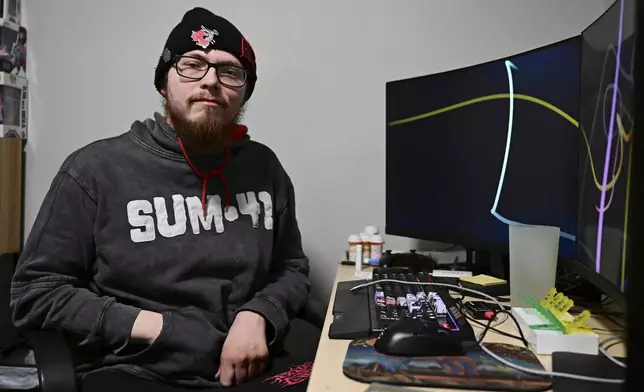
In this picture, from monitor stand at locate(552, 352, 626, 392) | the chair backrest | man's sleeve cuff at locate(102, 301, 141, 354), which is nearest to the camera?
monitor stand at locate(552, 352, 626, 392)

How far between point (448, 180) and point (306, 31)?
74 centimetres

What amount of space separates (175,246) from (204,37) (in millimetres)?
504

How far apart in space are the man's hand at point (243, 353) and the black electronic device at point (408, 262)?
43 cm

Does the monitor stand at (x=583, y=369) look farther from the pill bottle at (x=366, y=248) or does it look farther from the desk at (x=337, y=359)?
the pill bottle at (x=366, y=248)

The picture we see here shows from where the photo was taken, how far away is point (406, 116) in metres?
1.58

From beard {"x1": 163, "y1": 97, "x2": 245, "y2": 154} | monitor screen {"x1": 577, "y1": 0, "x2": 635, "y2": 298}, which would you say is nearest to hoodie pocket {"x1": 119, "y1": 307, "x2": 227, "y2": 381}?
beard {"x1": 163, "y1": 97, "x2": 245, "y2": 154}

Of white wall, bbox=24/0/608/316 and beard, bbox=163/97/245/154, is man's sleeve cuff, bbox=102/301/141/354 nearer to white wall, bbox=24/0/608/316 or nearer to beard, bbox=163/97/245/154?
beard, bbox=163/97/245/154

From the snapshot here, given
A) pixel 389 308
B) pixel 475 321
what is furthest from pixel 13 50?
pixel 475 321

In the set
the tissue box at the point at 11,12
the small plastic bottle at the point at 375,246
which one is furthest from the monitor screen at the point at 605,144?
the tissue box at the point at 11,12

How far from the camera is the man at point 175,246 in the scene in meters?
1.14

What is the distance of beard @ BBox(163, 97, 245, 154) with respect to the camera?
4.27 feet

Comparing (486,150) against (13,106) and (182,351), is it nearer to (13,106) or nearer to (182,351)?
(182,351)

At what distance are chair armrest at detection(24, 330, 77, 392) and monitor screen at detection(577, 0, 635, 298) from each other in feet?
2.87

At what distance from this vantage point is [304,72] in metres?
1.81
